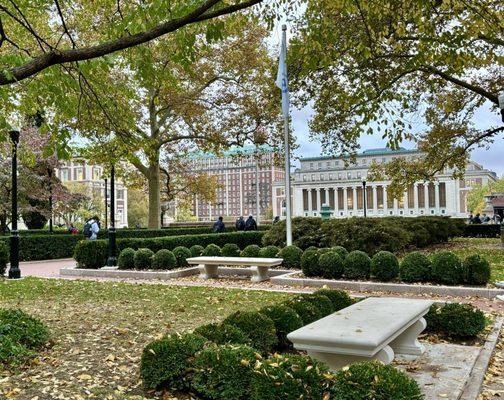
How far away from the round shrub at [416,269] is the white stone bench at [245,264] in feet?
11.0

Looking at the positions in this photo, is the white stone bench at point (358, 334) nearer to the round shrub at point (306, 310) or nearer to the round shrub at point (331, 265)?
the round shrub at point (306, 310)

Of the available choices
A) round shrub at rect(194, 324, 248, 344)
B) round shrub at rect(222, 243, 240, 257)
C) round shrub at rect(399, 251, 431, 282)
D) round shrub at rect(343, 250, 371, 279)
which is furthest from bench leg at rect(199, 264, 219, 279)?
round shrub at rect(194, 324, 248, 344)

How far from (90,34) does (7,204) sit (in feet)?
44.7

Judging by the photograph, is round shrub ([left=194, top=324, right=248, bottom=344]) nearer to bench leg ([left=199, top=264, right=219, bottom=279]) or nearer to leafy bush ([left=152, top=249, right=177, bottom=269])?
bench leg ([left=199, top=264, right=219, bottom=279])

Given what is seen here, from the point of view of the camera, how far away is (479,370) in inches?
215

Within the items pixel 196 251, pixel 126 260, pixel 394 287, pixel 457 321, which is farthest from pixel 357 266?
pixel 126 260

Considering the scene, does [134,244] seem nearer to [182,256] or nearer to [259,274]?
[182,256]

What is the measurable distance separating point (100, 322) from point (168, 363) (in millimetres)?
3619

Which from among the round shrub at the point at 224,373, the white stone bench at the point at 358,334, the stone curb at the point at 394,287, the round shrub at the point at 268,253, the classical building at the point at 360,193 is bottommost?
the stone curb at the point at 394,287

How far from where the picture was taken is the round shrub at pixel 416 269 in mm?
11781

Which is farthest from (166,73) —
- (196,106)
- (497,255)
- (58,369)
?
(196,106)

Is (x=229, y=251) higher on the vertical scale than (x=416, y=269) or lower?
higher

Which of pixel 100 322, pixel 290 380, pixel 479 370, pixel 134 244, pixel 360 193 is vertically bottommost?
pixel 479 370

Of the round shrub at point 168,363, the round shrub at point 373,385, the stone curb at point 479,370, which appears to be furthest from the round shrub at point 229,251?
the round shrub at point 373,385
